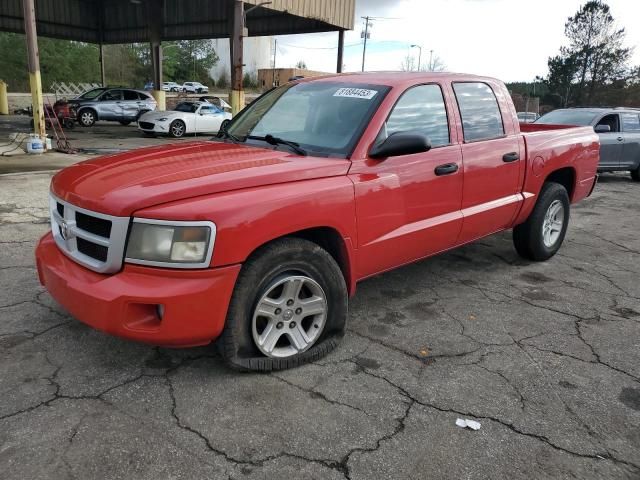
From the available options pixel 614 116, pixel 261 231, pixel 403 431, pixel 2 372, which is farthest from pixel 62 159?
pixel 614 116

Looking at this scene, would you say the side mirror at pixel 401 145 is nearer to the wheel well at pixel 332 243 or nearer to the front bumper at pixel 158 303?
the wheel well at pixel 332 243

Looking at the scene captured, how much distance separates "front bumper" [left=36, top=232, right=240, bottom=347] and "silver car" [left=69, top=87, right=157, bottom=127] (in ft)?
66.9

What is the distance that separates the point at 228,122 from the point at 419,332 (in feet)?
7.80

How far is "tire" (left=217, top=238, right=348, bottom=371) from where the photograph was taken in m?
2.78

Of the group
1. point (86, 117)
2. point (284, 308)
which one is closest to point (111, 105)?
point (86, 117)

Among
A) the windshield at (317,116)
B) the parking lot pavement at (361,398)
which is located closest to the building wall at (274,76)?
the windshield at (317,116)

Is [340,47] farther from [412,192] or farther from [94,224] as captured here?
[94,224]

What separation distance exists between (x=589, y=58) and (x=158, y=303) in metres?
44.6

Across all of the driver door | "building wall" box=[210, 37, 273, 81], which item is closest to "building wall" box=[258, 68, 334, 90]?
"building wall" box=[210, 37, 273, 81]

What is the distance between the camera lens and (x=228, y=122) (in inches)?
176

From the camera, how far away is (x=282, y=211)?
9.21ft

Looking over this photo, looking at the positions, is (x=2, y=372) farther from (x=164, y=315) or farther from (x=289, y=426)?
(x=289, y=426)

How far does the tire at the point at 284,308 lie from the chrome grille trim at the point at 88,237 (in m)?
0.62

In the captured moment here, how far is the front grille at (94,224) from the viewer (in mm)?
2650
